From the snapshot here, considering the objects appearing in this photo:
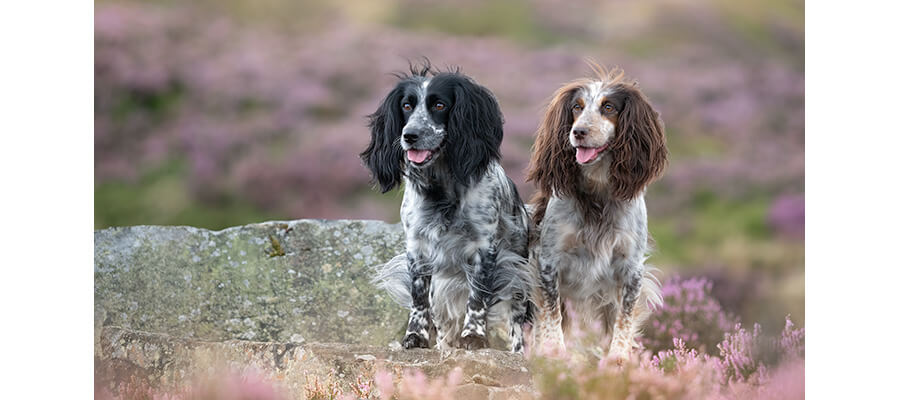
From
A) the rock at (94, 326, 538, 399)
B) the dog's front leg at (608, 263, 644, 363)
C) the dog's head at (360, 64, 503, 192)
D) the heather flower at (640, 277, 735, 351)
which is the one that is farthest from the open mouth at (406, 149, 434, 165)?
the heather flower at (640, 277, 735, 351)

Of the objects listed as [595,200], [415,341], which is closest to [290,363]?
[415,341]

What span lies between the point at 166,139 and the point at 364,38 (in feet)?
4.87

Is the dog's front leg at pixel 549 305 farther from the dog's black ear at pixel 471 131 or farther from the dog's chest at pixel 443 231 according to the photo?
the dog's black ear at pixel 471 131

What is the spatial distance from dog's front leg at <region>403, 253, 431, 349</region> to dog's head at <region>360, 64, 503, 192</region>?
0.39 metres

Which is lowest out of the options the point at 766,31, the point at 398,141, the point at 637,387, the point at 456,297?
the point at 637,387

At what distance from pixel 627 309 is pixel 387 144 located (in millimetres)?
1318

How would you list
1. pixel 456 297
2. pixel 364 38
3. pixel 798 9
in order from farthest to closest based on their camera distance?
pixel 364 38, pixel 798 9, pixel 456 297

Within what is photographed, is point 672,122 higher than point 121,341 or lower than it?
higher

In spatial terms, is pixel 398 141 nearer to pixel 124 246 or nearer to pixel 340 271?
pixel 340 271

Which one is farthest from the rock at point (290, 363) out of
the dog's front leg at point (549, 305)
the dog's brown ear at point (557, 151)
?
the dog's brown ear at point (557, 151)

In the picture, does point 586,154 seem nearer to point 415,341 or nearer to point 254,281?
point 415,341


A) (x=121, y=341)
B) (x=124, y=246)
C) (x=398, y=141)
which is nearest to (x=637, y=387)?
(x=398, y=141)

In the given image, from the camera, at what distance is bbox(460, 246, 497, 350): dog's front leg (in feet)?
13.1

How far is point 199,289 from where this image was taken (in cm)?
523
